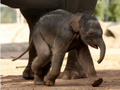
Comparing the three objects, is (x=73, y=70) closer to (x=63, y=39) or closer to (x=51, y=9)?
(x=51, y=9)

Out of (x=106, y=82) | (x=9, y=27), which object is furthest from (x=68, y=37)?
(x=9, y=27)

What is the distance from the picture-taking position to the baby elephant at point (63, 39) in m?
4.32

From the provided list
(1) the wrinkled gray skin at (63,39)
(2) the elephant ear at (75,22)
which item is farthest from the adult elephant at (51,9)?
(2) the elephant ear at (75,22)

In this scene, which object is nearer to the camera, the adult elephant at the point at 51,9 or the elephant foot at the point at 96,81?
the elephant foot at the point at 96,81

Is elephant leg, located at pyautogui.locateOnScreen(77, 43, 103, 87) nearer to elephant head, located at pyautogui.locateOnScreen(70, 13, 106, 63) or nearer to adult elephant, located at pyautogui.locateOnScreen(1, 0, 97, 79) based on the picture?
adult elephant, located at pyautogui.locateOnScreen(1, 0, 97, 79)

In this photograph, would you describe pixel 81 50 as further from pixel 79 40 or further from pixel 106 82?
pixel 106 82

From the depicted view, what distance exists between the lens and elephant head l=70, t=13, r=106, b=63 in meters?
4.30

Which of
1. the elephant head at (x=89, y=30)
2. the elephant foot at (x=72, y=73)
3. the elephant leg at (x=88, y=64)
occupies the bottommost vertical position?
the elephant foot at (x=72, y=73)

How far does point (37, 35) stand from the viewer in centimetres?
461

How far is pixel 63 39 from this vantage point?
4348 mm

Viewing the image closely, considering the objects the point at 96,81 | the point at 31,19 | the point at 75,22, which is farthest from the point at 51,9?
the point at 96,81

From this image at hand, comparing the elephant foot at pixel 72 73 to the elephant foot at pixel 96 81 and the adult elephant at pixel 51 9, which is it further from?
the elephant foot at pixel 96 81

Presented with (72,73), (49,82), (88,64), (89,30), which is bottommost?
(72,73)

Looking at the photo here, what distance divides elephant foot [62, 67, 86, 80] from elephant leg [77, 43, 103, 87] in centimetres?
85
